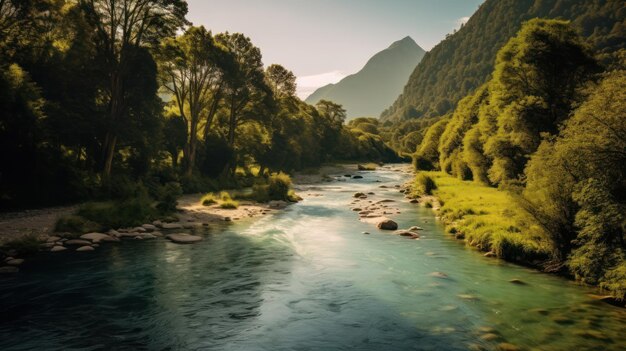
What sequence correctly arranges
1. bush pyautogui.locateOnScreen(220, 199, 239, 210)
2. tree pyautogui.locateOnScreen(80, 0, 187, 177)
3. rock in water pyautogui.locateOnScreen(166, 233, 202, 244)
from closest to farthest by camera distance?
rock in water pyautogui.locateOnScreen(166, 233, 202, 244), tree pyautogui.locateOnScreen(80, 0, 187, 177), bush pyautogui.locateOnScreen(220, 199, 239, 210)

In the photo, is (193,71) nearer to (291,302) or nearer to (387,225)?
(387,225)

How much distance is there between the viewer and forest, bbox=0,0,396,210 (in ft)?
85.5

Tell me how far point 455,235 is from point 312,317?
1580cm

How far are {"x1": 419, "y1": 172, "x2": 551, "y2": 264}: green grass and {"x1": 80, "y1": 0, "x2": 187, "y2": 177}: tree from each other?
31.1m

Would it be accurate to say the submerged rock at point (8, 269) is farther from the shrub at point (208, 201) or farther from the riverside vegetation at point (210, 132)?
the shrub at point (208, 201)

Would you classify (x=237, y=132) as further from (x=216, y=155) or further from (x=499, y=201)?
(x=499, y=201)

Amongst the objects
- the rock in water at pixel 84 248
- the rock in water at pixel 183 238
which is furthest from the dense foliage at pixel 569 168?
the rock in water at pixel 84 248

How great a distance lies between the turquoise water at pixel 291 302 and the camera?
36.8 feet

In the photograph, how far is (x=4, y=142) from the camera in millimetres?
24047

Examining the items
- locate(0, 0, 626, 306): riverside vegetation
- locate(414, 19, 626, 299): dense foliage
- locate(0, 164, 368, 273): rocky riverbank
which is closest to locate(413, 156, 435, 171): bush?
locate(0, 0, 626, 306): riverside vegetation

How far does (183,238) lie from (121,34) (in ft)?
78.3

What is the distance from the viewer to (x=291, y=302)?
47.9ft

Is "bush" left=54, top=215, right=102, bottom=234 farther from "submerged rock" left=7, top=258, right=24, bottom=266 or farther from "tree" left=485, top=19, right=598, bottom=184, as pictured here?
"tree" left=485, top=19, right=598, bottom=184

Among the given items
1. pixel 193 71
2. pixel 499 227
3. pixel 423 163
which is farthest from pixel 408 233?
pixel 423 163
